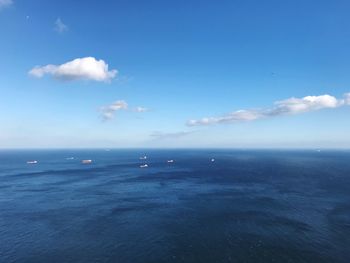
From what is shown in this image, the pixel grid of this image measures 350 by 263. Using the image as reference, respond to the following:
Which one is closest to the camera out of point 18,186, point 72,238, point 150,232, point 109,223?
point 72,238

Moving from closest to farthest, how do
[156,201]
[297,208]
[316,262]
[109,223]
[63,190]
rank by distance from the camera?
[316,262], [109,223], [297,208], [156,201], [63,190]

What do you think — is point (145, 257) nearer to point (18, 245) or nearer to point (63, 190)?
point (18, 245)

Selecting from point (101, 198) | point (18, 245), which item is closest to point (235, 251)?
point (18, 245)

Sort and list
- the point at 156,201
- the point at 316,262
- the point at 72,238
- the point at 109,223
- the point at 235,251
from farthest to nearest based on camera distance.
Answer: the point at 156,201, the point at 109,223, the point at 72,238, the point at 235,251, the point at 316,262

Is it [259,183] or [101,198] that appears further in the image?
[259,183]

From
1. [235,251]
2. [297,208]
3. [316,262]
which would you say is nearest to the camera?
[316,262]

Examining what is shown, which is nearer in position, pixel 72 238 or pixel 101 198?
pixel 72 238

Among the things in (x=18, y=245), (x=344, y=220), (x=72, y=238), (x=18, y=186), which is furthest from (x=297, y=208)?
(x=18, y=186)

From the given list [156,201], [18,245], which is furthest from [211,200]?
[18,245]

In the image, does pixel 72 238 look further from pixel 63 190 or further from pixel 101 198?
pixel 63 190
